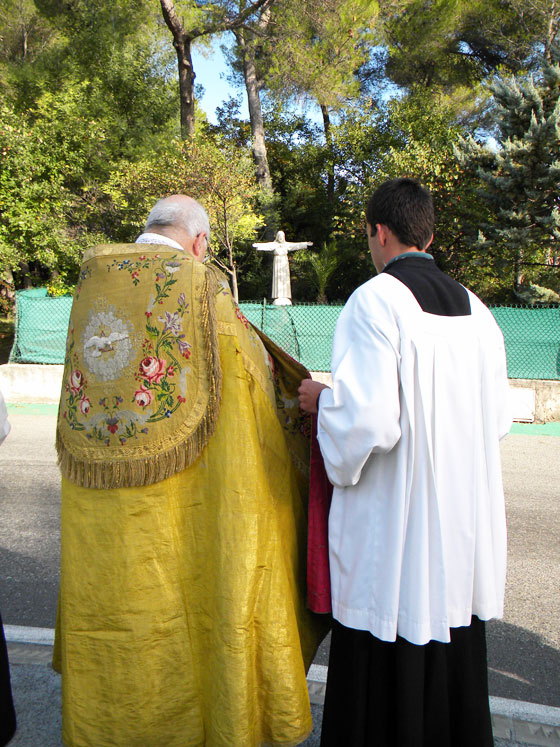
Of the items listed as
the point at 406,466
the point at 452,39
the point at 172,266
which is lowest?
the point at 406,466

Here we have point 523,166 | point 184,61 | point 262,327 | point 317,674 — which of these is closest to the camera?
point 317,674

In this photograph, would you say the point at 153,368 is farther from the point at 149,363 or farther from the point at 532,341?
the point at 532,341

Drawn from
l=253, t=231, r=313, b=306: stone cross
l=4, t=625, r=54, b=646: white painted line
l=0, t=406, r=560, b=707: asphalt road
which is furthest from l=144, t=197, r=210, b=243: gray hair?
l=253, t=231, r=313, b=306: stone cross

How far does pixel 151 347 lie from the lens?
1.89 metres

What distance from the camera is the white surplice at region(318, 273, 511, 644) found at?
1.69m

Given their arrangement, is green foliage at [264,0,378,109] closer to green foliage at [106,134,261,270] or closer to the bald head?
green foliage at [106,134,261,270]

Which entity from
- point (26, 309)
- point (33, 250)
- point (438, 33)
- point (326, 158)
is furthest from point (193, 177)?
point (438, 33)

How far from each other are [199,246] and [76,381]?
2.06 feet

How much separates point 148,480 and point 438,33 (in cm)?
2301

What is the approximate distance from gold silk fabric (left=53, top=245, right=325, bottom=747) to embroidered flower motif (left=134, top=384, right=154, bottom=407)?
17 mm

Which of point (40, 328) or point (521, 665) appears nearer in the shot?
point (521, 665)

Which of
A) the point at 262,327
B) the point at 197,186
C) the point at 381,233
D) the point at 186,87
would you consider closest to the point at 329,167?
the point at 186,87

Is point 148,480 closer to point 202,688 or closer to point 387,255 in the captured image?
point 202,688

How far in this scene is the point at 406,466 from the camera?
1723 millimetres
